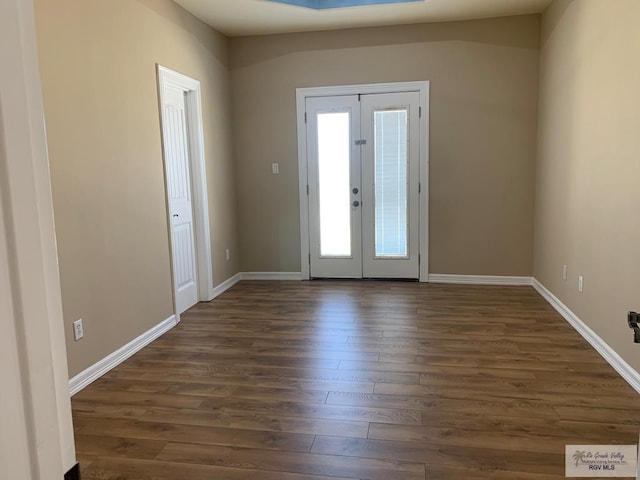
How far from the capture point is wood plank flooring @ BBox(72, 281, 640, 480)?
6.97 feet

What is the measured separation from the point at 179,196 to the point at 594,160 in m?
3.41

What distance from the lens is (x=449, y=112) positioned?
5.06 meters

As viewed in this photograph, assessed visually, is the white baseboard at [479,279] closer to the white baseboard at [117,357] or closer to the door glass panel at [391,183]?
the door glass panel at [391,183]

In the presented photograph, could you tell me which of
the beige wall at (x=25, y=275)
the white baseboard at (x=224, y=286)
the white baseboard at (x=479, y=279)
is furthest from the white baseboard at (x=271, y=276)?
the beige wall at (x=25, y=275)

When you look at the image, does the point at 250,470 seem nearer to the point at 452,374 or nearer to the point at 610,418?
the point at 452,374

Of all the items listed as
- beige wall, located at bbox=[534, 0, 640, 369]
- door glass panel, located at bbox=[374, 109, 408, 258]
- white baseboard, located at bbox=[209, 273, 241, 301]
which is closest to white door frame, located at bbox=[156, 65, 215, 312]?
white baseboard, located at bbox=[209, 273, 241, 301]

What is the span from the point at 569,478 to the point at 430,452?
56cm

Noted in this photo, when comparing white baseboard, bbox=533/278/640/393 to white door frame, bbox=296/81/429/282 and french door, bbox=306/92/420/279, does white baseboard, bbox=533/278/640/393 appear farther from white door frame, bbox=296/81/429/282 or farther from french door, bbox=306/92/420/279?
french door, bbox=306/92/420/279

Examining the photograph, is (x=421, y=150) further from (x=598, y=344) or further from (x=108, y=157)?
(x=108, y=157)

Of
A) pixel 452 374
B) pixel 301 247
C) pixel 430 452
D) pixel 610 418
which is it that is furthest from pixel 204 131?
pixel 610 418

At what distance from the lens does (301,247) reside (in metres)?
5.59

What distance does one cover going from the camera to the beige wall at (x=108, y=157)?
278cm

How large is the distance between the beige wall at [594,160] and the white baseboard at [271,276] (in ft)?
8.81

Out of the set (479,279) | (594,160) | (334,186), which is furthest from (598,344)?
(334,186)
